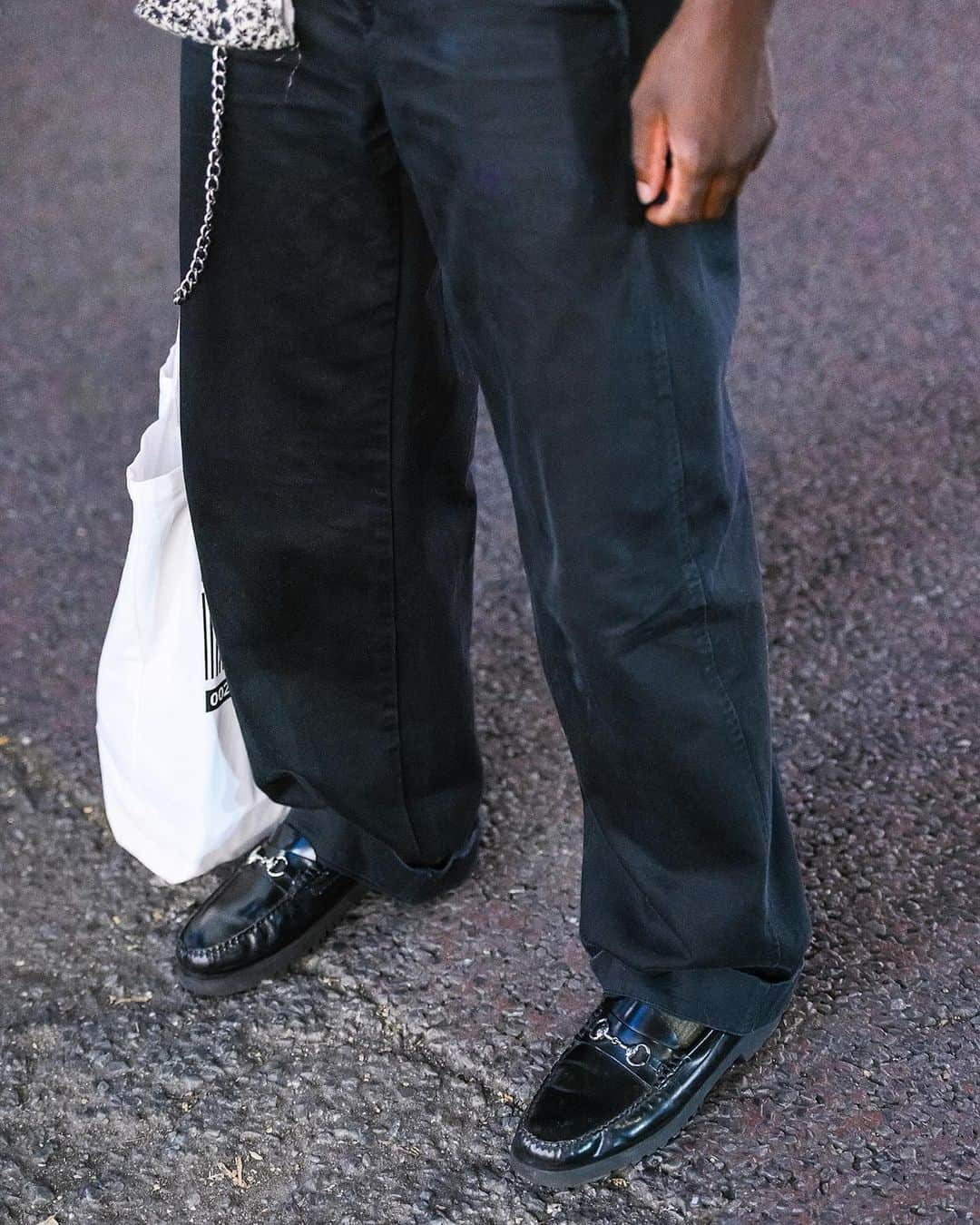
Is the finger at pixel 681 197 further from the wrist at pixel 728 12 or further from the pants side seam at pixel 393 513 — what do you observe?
the pants side seam at pixel 393 513

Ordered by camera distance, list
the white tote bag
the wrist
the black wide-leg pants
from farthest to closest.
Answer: the white tote bag → the black wide-leg pants → the wrist

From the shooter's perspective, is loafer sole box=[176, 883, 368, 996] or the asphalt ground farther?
loafer sole box=[176, 883, 368, 996]

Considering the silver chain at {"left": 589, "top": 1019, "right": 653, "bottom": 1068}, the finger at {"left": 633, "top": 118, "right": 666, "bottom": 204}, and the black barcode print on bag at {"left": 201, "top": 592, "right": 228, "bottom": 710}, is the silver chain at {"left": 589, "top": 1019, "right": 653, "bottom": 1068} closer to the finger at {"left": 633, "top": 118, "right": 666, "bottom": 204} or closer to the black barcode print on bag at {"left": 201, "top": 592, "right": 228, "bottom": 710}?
the black barcode print on bag at {"left": 201, "top": 592, "right": 228, "bottom": 710}

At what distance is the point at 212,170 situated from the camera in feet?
4.92

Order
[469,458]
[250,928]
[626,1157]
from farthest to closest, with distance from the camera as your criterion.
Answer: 1. [250,928]
2. [469,458]
3. [626,1157]

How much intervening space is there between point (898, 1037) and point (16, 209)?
3.12 metres

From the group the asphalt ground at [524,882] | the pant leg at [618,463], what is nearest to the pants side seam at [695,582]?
the pant leg at [618,463]

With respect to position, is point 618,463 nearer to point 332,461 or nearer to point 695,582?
point 695,582

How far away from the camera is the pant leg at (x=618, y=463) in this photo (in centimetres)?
125

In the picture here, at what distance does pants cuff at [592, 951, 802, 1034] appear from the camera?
1689 millimetres

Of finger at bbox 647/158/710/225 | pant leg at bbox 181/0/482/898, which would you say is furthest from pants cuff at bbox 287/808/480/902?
finger at bbox 647/158/710/225

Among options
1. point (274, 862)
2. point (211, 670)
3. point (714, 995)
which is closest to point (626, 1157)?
point (714, 995)

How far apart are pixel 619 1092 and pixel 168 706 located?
699 mm

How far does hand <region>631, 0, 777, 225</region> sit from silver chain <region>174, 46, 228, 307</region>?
1.32 ft
